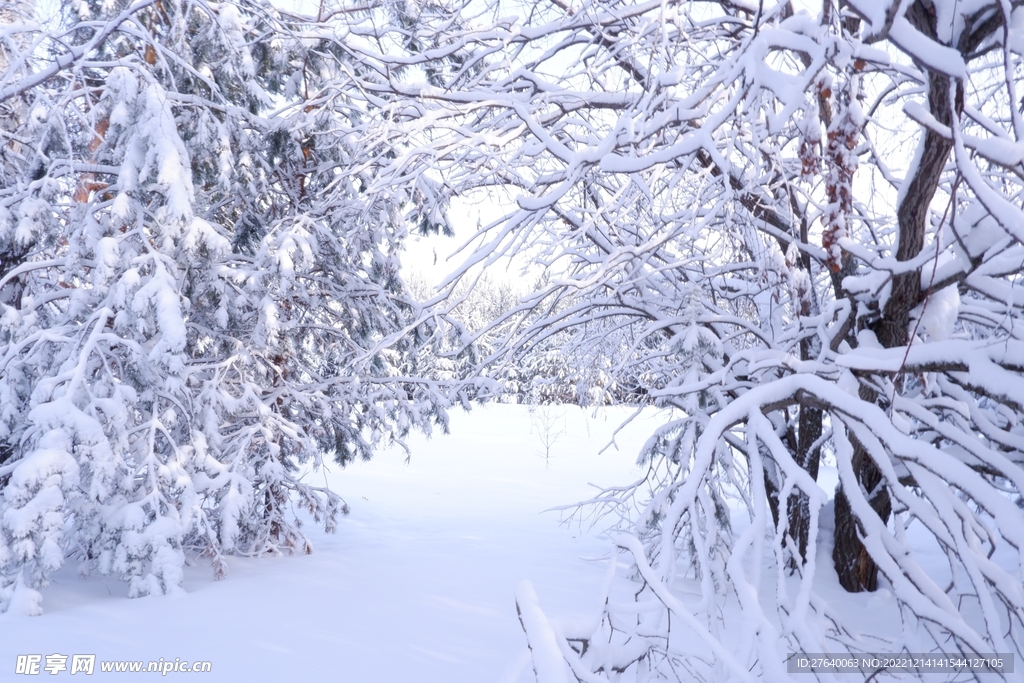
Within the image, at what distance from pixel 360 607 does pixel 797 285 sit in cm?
403

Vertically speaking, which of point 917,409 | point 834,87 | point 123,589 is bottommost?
point 123,589

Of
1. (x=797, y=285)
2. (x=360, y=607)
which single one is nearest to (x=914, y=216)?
(x=797, y=285)

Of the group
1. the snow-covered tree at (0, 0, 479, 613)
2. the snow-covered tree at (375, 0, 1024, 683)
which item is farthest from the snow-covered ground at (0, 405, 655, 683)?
the snow-covered tree at (375, 0, 1024, 683)

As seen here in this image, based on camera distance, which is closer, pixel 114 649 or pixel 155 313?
pixel 114 649

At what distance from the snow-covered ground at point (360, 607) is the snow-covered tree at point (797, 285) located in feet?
2.56

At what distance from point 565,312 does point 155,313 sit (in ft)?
11.5

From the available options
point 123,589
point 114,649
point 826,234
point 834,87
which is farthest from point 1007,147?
point 123,589

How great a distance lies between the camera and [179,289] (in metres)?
5.98

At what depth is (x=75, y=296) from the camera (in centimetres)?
564

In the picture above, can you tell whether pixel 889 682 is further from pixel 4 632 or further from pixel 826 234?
pixel 4 632

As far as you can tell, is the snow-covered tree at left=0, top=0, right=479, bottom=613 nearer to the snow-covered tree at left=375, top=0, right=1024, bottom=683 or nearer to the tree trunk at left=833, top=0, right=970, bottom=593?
the snow-covered tree at left=375, top=0, right=1024, bottom=683

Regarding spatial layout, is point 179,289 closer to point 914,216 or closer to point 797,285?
point 797,285

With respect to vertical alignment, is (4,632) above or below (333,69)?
below

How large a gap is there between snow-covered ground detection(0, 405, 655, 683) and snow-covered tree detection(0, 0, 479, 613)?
35 cm
